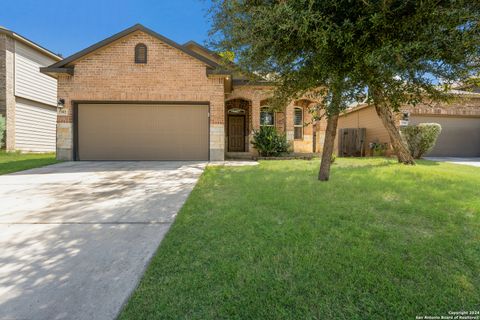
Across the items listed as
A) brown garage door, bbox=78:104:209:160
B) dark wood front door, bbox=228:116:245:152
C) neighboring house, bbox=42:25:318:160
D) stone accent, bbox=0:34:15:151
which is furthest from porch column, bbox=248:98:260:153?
stone accent, bbox=0:34:15:151

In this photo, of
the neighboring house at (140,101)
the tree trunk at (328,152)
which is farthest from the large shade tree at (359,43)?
the neighboring house at (140,101)

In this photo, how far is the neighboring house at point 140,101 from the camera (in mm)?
10195

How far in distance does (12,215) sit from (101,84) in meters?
8.03

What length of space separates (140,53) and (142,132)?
10.5 feet

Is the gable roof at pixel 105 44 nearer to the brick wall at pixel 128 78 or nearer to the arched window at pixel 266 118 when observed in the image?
the brick wall at pixel 128 78

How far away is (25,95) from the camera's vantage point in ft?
49.2

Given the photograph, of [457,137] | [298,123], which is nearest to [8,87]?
[298,123]

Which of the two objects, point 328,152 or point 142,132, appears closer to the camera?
point 328,152

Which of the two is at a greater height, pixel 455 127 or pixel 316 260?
pixel 455 127

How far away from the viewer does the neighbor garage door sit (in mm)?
13227

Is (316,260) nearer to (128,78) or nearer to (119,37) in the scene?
(128,78)

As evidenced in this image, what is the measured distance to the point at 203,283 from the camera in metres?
1.96

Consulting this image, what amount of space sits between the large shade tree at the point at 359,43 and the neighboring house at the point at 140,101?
5.17m

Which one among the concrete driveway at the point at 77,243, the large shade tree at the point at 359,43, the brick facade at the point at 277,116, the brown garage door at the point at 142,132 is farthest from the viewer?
the brick facade at the point at 277,116
